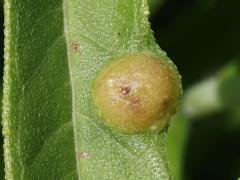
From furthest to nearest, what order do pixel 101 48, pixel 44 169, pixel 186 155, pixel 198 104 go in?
pixel 186 155, pixel 198 104, pixel 101 48, pixel 44 169

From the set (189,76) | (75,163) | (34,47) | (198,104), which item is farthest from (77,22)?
(189,76)

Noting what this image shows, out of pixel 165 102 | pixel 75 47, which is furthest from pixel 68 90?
pixel 165 102

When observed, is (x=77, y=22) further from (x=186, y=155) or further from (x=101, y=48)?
(x=186, y=155)

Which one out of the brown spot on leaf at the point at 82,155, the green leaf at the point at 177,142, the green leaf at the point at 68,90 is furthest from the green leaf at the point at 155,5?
the brown spot on leaf at the point at 82,155

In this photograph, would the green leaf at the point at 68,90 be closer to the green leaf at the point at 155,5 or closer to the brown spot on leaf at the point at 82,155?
the brown spot on leaf at the point at 82,155

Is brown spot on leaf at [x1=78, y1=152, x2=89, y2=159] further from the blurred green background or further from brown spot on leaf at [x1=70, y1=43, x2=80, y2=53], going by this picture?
the blurred green background

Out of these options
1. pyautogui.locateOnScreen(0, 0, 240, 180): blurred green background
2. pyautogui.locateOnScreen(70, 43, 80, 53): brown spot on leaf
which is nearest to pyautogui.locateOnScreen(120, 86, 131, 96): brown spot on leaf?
pyautogui.locateOnScreen(70, 43, 80, 53): brown spot on leaf

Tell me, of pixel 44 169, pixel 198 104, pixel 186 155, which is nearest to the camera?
pixel 44 169
